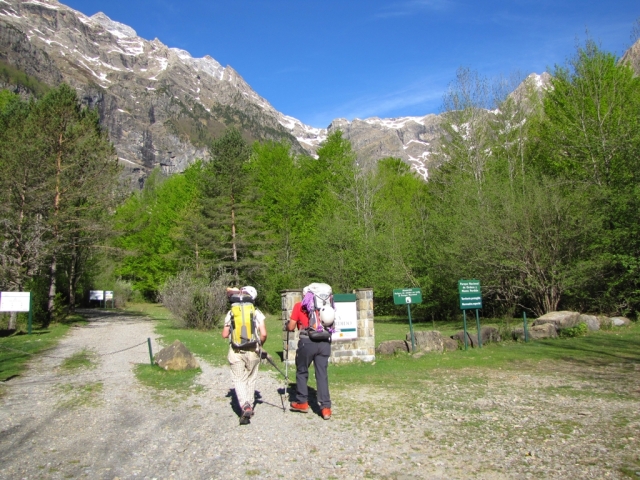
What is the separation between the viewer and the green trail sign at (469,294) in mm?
13811

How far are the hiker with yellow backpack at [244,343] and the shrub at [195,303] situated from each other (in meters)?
13.8

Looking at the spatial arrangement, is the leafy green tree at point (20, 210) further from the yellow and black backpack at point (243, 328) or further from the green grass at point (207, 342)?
the yellow and black backpack at point (243, 328)

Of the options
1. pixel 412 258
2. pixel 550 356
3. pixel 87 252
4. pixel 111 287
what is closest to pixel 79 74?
pixel 111 287

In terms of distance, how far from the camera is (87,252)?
29047mm

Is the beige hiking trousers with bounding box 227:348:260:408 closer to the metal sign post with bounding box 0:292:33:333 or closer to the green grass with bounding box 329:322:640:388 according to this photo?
the green grass with bounding box 329:322:640:388

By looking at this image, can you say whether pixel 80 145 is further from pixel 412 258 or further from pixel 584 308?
pixel 584 308

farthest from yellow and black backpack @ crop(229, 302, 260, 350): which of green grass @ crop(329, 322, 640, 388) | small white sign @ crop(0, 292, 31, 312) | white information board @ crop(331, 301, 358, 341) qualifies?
small white sign @ crop(0, 292, 31, 312)

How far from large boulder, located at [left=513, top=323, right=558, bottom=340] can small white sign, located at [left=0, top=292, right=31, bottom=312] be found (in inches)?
663

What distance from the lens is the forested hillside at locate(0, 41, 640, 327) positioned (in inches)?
771

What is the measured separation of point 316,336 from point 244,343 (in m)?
1.01

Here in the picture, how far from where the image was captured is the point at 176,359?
1022cm

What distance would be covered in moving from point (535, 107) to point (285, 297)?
27.5 m

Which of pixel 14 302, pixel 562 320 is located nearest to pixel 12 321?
pixel 14 302

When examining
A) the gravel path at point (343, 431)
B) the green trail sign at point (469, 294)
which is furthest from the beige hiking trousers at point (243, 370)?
the green trail sign at point (469, 294)
